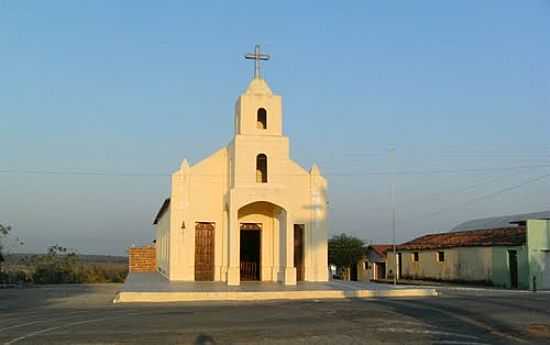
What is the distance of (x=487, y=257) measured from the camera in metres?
37.8

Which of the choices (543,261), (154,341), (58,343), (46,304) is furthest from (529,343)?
(543,261)

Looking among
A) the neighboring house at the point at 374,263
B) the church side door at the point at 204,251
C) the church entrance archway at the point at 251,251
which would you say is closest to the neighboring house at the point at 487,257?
the neighboring house at the point at 374,263

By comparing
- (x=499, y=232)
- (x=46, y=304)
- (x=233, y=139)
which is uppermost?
(x=233, y=139)

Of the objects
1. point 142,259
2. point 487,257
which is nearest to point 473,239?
point 487,257

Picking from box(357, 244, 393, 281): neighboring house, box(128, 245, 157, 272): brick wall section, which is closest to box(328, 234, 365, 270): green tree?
box(357, 244, 393, 281): neighboring house

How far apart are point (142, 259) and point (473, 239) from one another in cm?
2140

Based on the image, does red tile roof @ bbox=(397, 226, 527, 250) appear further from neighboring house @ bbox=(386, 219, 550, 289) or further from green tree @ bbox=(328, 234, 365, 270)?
green tree @ bbox=(328, 234, 365, 270)

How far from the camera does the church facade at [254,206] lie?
28031 millimetres

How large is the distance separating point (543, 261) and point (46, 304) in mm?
26021

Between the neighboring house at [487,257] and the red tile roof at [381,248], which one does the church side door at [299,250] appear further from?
the red tile roof at [381,248]

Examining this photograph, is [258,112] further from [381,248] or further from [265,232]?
[381,248]

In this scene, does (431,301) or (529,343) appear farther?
(431,301)

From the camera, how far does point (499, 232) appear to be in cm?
4012

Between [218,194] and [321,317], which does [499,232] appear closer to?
[218,194]
